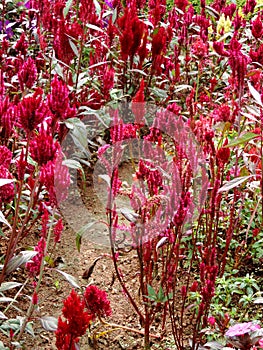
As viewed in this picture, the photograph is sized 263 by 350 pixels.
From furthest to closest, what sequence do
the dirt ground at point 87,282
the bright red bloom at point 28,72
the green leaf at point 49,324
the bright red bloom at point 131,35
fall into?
the bright red bloom at point 131,35, the dirt ground at point 87,282, the bright red bloom at point 28,72, the green leaf at point 49,324

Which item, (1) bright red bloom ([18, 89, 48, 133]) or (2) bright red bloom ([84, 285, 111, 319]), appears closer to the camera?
(1) bright red bloom ([18, 89, 48, 133])

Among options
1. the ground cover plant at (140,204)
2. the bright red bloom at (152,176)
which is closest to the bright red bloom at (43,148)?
the ground cover plant at (140,204)

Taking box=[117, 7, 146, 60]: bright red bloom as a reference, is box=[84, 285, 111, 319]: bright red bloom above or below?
below

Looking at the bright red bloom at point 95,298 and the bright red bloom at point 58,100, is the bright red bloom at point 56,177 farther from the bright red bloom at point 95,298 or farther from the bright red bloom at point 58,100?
the bright red bloom at point 95,298

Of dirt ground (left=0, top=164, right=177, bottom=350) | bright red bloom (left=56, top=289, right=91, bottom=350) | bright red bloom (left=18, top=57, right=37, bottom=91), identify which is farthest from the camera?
dirt ground (left=0, top=164, right=177, bottom=350)

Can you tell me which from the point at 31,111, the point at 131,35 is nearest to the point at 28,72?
the point at 31,111

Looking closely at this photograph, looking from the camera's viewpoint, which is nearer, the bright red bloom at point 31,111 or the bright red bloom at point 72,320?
the bright red bloom at point 72,320

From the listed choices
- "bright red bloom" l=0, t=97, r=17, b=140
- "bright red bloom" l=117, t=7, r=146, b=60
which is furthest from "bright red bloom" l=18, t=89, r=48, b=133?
"bright red bloom" l=117, t=7, r=146, b=60

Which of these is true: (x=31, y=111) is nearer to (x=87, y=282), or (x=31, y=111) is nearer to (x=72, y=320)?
(x=72, y=320)

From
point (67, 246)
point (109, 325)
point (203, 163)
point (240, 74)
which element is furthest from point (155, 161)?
point (67, 246)

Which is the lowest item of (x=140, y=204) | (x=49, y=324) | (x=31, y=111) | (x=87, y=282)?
(x=87, y=282)

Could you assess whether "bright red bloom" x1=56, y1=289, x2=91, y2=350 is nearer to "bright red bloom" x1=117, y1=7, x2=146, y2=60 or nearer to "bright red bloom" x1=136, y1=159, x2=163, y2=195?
"bright red bloom" x1=136, y1=159, x2=163, y2=195

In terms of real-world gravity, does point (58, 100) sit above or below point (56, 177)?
above

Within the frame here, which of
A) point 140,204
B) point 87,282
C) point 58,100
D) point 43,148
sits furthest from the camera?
point 87,282
